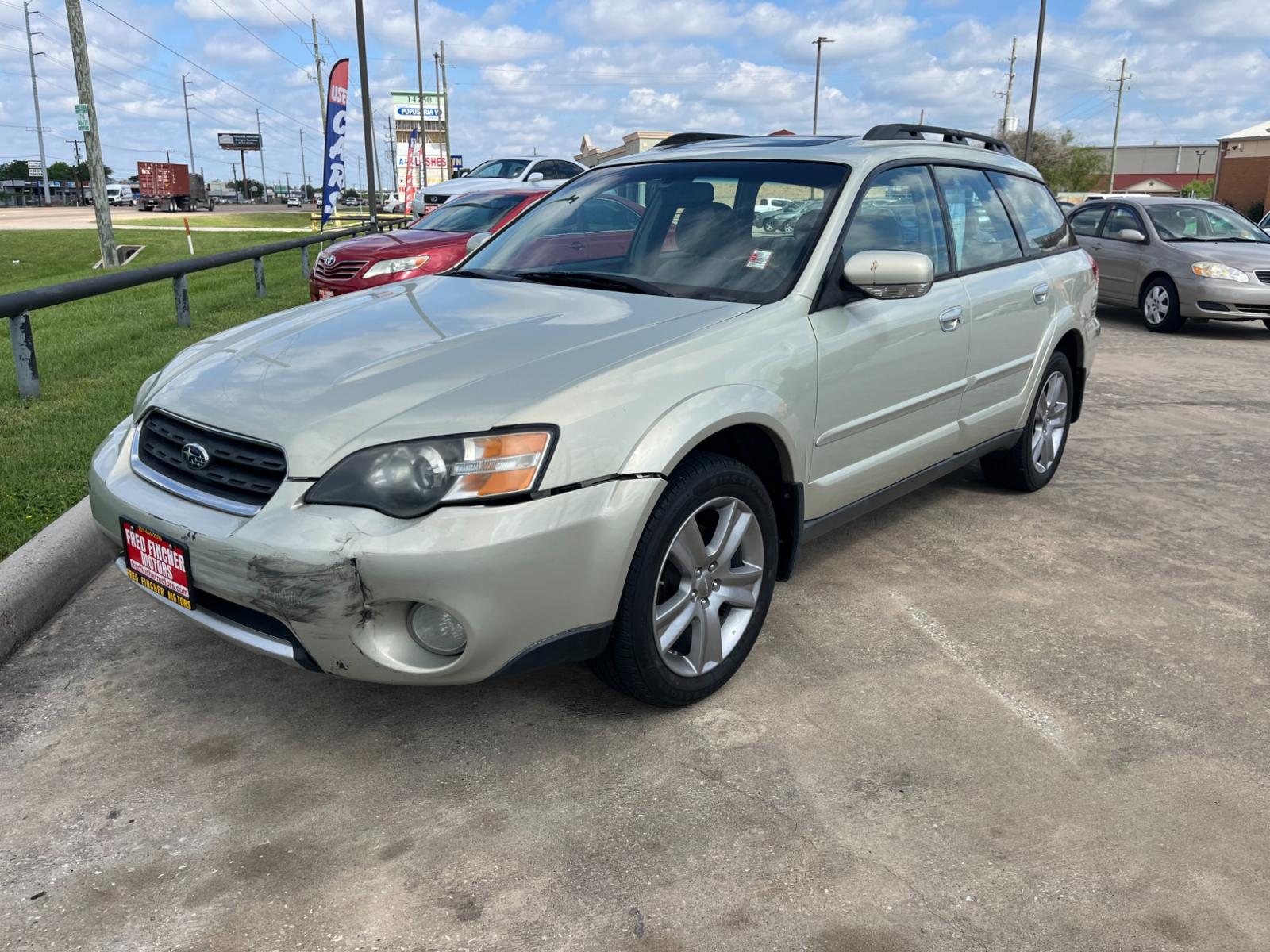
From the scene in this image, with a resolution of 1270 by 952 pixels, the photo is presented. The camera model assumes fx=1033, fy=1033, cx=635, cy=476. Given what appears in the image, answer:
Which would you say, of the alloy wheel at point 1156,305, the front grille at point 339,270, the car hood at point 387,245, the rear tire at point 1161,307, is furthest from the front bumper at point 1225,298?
the front grille at point 339,270

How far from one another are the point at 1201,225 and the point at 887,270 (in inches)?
425

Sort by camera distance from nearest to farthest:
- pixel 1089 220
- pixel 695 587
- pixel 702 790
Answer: pixel 702 790 → pixel 695 587 → pixel 1089 220

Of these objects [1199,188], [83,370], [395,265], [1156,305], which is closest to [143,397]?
A: [83,370]

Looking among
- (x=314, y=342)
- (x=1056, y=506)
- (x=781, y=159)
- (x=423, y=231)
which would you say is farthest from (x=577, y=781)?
(x=423, y=231)

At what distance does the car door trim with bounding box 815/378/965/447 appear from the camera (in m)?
3.56

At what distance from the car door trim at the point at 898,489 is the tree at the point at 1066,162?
72357 mm

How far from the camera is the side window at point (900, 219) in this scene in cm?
375

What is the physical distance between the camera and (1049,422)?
17.9 ft

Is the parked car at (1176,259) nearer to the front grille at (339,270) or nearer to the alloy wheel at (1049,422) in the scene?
the alloy wheel at (1049,422)

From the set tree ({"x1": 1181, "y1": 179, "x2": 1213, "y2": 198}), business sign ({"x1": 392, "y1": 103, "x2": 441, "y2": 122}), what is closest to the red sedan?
tree ({"x1": 1181, "y1": 179, "x2": 1213, "y2": 198})

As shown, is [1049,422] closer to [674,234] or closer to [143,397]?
[674,234]

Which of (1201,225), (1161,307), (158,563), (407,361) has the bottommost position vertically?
(1161,307)

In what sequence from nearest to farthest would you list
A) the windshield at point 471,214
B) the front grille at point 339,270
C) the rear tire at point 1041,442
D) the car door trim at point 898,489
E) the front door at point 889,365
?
1. the front door at point 889,365
2. the car door trim at point 898,489
3. the rear tire at point 1041,442
4. the front grille at point 339,270
5. the windshield at point 471,214

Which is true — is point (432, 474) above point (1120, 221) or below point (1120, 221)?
below
